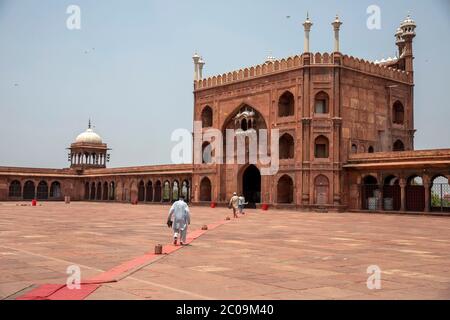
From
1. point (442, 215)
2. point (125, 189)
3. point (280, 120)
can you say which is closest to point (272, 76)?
point (280, 120)

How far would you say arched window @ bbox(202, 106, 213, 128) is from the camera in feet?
137

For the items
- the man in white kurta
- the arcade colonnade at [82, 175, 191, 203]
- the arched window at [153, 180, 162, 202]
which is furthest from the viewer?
the arched window at [153, 180, 162, 202]

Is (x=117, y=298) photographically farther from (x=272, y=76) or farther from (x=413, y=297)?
(x=272, y=76)

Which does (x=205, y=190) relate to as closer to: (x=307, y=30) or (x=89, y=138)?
(x=307, y=30)

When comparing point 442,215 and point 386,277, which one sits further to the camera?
point 442,215

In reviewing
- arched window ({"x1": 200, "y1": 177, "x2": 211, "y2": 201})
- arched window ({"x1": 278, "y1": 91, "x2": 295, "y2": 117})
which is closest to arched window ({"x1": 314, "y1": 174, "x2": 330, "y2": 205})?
arched window ({"x1": 278, "y1": 91, "x2": 295, "y2": 117})

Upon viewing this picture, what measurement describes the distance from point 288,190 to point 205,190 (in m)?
8.12

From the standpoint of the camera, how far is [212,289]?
652 centimetres

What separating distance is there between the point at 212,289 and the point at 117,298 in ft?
4.03

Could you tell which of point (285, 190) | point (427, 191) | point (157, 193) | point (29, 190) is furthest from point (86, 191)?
point (427, 191)

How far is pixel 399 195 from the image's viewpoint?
31172mm

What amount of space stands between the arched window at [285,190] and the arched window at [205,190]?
7704 millimetres

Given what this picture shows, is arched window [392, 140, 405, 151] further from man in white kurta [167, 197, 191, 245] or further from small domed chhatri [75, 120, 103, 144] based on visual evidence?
small domed chhatri [75, 120, 103, 144]

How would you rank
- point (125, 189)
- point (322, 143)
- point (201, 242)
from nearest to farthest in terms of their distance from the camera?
point (201, 242), point (322, 143), point (125, 189)
